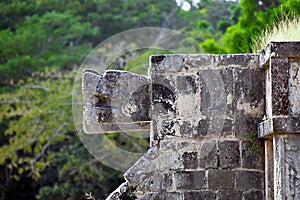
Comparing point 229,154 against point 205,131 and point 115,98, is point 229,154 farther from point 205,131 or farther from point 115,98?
point 115,98

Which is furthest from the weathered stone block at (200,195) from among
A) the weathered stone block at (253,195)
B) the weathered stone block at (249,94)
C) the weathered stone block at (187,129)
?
the weathered stone block at (249,94)

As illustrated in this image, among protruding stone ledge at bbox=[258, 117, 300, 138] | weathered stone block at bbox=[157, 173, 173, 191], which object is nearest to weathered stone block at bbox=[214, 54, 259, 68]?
protruding stone ledge at bbox=[258, 117, 300, 138]

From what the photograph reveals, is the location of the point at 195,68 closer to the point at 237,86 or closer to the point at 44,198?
the point at 237,86

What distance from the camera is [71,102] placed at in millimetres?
14430

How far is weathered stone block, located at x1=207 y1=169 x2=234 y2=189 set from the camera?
4.17 meters

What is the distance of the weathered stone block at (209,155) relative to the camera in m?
4.19

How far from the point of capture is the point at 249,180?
4.17 metres

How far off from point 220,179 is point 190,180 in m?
0.21

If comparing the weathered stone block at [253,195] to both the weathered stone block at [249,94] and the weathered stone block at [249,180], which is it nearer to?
the weathered stone block at [249,180]

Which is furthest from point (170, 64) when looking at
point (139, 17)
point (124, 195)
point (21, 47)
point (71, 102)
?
point (139, 17)

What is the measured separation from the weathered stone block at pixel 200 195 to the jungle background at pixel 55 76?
7.23 metres

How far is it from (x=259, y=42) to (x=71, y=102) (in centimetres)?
978

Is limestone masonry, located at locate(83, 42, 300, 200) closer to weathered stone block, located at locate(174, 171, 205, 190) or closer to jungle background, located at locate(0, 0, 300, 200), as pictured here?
weathered stone block, located at locate(174, 171, 205, 190)

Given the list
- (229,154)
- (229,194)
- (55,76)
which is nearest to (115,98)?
(229,154)
